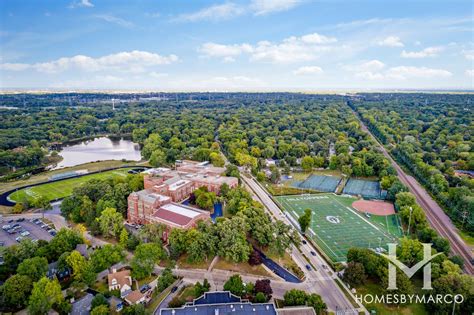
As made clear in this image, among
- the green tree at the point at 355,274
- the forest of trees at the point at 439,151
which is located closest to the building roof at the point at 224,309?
the green tree at the point at 355,274

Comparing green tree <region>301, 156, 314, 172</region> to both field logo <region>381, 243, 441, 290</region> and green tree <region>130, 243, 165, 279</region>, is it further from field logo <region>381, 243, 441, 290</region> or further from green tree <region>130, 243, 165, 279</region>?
green tree <region>130, 243, 165, 279</region>

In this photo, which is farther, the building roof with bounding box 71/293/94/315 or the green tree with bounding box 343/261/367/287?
the green tree with bounding box 343/261/367/287


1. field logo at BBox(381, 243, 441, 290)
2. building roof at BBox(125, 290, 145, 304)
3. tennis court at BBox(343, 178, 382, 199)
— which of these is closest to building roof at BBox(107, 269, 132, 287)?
building roof at BBox(125, 290, 145, 304)

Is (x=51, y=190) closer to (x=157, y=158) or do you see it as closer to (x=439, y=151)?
(x=157, y=158)

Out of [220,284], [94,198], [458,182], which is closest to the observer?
[220,284]

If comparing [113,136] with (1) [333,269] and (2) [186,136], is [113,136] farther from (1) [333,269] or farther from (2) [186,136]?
(1) [333,269]

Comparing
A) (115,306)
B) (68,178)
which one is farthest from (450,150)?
(68,178)

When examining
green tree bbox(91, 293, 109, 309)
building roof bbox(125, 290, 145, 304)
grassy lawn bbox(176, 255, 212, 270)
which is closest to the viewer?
green tree bbox(91, 293, 109, 309)
